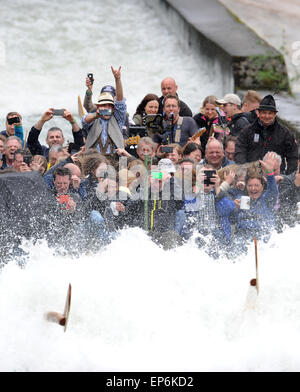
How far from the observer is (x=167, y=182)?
9.05 metres

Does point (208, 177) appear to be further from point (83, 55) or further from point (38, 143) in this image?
point (83, 55)

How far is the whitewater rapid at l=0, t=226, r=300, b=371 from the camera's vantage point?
26.5 ft

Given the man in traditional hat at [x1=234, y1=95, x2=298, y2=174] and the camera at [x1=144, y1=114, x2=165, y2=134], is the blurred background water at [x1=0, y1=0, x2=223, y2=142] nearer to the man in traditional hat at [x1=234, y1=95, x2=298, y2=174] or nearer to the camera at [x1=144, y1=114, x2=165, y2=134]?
the camera at [x1=144, y1=114, x2=165, y2=134]

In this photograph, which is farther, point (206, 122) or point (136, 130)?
point (206, 122)

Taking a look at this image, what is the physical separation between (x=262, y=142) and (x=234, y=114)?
0.97 metres

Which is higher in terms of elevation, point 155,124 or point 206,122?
point 206,122

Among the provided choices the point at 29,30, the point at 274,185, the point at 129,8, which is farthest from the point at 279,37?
the point at 274,185

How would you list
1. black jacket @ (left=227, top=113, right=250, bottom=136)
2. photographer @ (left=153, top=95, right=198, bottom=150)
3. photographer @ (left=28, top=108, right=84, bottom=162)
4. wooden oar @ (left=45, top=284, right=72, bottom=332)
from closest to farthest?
wooden oar @ (left=45, top=284, right=72, bottom=332) < photographer @ (left=28, top=108, right=84, bottom=162) < photographer @ (left=153, top=95, right=198, bottom=150) < black jacket @ (left=227, top=113, right=250, bottom=136)

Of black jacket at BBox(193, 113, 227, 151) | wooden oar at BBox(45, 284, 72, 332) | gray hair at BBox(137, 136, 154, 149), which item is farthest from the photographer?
black jacket at BBox(193, 113, 227, 151)

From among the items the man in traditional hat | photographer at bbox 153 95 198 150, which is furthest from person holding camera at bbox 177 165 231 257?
photographer at bbox 153 95 198 150

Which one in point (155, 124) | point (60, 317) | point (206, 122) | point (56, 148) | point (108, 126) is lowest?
point (60, 317)

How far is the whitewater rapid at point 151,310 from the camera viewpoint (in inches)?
318

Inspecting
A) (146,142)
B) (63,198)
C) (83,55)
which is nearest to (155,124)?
(146,142)

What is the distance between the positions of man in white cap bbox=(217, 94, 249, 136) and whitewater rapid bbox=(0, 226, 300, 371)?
163cm
